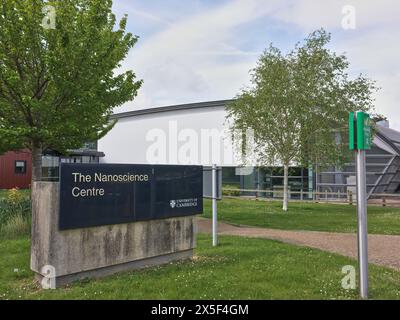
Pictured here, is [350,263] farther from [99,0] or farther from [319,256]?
[99,0]

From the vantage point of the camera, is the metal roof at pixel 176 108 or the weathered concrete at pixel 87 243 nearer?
the weathered concrete at pixel 87 243

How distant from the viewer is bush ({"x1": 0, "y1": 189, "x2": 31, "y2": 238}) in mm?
11055

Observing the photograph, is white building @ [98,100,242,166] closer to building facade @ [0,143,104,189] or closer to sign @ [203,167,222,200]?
building facade @ [0,143,104,189]

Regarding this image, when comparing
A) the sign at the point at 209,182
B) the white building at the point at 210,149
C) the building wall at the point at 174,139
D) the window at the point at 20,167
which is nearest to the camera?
the sign at the point at 209,182

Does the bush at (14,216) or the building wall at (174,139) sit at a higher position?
the building wall at (174,139)

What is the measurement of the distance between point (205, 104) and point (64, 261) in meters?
30.1

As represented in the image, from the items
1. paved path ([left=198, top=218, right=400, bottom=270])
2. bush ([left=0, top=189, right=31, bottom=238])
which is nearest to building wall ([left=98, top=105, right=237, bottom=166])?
paved path ([left=198, top=218, right=400, bottom=270])

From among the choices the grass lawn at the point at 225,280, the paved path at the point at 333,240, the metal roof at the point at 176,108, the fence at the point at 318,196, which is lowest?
the paved path at the point at 333,240

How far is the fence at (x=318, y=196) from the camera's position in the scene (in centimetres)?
2529

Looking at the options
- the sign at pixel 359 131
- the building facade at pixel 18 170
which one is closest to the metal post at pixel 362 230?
the sign at pixel 359 131

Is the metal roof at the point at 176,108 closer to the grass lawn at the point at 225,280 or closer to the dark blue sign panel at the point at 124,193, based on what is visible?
the dark blue sign panel at the point at 124,193

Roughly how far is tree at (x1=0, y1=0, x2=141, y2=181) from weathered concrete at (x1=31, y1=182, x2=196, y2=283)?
17.0 ft

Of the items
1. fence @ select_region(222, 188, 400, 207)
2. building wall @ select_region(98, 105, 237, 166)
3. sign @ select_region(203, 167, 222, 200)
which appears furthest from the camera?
building wall @ select_region(98, 105, 237, 166)

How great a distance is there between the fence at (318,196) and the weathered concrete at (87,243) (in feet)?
63.4
